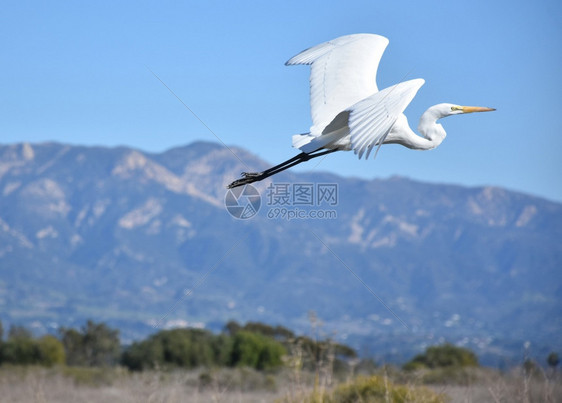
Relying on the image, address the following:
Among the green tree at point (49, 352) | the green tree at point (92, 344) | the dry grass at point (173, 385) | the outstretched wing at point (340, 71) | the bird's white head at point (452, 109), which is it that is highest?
the outstretched wing at point (340, 71)

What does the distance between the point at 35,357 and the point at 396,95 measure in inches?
1143

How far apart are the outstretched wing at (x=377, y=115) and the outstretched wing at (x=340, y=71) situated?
4.85 ft

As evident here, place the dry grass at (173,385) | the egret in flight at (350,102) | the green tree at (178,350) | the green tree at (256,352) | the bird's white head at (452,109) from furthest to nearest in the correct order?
the green tree at (178,350)
the green tree at (256,352)
the dry grass at (173,385)
the bird's white head at (452,109)
the egret in flight at (350,102)

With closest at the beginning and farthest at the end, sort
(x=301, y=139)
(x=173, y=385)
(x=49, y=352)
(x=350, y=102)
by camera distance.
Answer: (x=301, y=139) < (x=350, y=102) < (x=173, y=385) < (x=49, y=352)

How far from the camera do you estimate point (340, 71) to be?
1053 cm

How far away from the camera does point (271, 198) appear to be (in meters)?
13.8

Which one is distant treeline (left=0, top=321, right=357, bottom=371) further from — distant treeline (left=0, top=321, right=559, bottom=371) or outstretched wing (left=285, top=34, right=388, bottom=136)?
outstretched wing (left=285, top=34, right=388, bottom=136)

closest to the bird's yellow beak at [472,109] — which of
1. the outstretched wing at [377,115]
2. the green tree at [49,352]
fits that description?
the outstretched wing at [377,115]

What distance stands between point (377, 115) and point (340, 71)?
2.60 metres

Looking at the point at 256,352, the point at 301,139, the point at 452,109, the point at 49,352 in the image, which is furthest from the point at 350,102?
the point at 49,352

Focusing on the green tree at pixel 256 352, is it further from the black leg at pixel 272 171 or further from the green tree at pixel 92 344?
the black leg at pixel 272 171

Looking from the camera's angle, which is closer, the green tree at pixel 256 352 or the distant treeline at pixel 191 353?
the distant treeline at pixel 191 353

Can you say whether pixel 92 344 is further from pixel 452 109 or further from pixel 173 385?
Result: pixel 452 109

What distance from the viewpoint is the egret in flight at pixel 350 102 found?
27.7 ft
